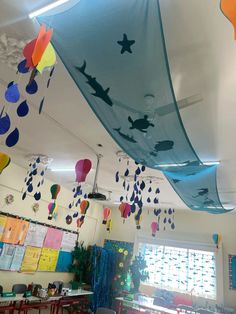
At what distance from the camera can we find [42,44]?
1306 mm

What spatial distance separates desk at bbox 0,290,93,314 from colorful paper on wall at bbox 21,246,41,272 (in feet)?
2.71

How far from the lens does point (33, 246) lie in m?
5.49

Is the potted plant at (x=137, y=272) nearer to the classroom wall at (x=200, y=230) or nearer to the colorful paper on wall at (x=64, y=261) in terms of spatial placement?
the classroom wall at (x=200, y=230)

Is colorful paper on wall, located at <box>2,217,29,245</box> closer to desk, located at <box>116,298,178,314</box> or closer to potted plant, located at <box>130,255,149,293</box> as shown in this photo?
desk, located at <box>116,298,178,314</box>

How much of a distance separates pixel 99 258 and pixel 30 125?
4.68 metres

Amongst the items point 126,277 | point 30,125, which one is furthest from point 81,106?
point 126,277

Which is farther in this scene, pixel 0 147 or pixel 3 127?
pixel 0 147

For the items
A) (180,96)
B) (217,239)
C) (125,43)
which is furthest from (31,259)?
(125,43)

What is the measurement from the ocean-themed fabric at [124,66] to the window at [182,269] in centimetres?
513

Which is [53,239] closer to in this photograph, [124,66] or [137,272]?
[137,272]

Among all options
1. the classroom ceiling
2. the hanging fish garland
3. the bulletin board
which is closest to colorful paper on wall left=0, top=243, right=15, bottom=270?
the bulletin board

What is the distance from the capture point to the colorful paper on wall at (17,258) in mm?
4984

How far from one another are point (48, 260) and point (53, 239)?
1.61 ft

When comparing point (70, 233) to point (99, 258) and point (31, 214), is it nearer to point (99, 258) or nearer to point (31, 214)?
point (99, 258)
